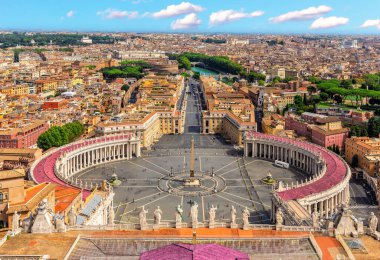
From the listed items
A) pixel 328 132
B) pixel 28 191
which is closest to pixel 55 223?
pixel 28 191

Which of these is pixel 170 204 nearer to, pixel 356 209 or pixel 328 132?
pixel 356 209

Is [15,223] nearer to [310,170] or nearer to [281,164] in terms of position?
[310,170]

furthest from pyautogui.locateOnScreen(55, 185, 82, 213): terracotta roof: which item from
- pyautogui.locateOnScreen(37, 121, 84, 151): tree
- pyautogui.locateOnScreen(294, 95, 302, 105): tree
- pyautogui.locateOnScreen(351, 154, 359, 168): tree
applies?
pyautogui.locateOnScreen(294, 95, 302, 105): tree

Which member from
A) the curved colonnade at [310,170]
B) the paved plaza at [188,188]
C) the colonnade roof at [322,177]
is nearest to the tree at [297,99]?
the curved colonnade at [310,170]

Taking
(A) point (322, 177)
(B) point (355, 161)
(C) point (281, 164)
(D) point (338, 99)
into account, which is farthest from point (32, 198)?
(D) point (338, 99)

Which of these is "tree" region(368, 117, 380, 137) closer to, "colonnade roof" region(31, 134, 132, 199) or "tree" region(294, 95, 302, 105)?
"tree" region(294, 95, 302, 105)

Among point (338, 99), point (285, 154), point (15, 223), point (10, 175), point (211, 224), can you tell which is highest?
point (10, 175)
